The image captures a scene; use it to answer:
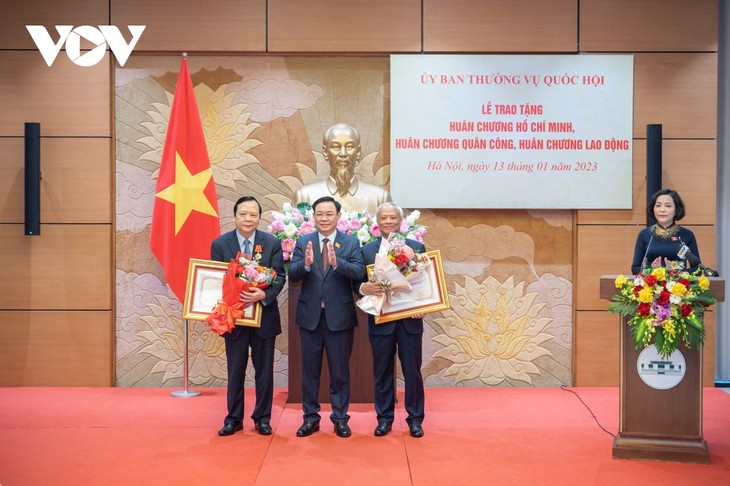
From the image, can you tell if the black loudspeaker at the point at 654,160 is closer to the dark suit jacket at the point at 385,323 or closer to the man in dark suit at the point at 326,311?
the dark suit jacket at the point at 385,323

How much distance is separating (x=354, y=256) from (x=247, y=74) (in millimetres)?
2366

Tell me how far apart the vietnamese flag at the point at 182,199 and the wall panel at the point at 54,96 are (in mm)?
698

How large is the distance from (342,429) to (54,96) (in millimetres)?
3671

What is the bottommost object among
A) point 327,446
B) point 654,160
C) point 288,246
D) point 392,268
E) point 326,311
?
point 327,446

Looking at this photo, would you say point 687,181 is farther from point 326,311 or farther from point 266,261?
point 266,261

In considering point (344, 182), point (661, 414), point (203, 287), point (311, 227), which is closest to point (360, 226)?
point (311, 227)

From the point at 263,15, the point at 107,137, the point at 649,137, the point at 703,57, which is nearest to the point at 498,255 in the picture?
the point at 649,137

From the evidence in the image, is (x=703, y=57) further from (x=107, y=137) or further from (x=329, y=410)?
(x=107, y=137)

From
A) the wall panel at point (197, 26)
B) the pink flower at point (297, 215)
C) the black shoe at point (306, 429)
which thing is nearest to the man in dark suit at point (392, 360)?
the black shoe at point (306, 429)

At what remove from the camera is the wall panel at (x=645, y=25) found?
6.05 metres

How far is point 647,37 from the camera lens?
6.07 meters

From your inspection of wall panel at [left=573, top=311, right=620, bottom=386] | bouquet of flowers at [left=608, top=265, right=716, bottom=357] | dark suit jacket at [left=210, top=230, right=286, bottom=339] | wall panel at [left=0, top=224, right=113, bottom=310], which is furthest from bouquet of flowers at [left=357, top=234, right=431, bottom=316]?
wall panel at [left=0, top=224, right=113, bottom=310]

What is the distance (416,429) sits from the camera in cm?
448

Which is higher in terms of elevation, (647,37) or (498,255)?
(647,37)
